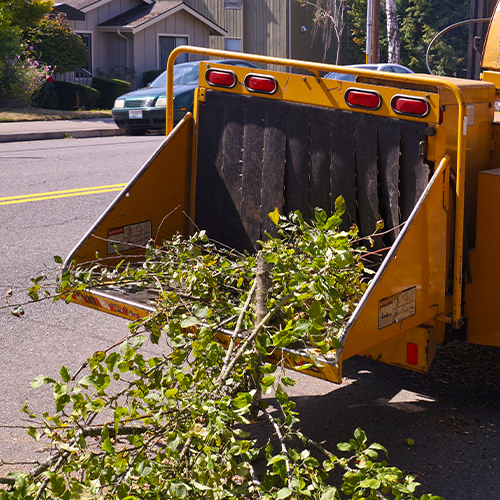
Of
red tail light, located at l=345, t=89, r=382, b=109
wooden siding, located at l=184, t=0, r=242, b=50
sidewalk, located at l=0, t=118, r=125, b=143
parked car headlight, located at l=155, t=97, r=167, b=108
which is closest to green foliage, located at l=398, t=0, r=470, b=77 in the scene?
wooden siding, located at l=184, t=0, r=242, b=50

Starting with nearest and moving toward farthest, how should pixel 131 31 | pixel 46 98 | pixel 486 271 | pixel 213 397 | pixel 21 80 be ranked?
pixel 213 397
pixel 486 271
pixel 21 80
pixel 46 98
pixel 131 31

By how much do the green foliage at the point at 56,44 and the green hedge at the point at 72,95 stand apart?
717mm

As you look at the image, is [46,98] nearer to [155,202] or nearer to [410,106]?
[155,202]

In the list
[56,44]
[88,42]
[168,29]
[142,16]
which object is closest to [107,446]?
[56,44]

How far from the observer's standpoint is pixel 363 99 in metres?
3.83

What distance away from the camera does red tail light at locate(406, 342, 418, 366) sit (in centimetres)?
351

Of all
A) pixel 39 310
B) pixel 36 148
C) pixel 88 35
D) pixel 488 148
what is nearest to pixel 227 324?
pixel 488 148

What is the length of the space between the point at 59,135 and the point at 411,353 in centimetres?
1592

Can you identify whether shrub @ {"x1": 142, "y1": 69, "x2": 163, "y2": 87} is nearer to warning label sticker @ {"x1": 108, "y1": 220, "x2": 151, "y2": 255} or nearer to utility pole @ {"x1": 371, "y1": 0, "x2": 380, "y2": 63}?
utility pole @ {"x1": 371, "y1": 0, "x2": 380, "y2": 63}

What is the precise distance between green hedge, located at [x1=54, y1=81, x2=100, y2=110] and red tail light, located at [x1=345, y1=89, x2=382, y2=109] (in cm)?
2263

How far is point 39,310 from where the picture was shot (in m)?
5.52

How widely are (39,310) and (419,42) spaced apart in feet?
121

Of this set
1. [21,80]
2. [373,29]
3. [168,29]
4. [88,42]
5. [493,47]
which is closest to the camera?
[493,47]

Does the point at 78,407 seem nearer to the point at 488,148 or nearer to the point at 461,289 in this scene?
the point at 461,289
